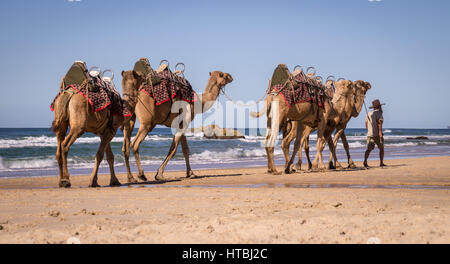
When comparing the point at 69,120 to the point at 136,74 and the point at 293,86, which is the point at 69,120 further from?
the point at 293,86

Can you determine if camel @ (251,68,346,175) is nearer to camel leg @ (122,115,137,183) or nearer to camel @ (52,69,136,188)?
camel leg @ (122,115,137,183)

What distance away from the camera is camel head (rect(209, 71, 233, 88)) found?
1377 cm

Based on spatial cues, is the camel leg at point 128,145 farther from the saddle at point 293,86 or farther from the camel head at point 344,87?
the camel head at point 344,87

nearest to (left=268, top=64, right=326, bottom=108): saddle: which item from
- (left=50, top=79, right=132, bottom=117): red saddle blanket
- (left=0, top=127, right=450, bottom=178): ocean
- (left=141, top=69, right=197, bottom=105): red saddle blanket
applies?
(left=141, top=69, right=197, bottom=105): red saddle blanket

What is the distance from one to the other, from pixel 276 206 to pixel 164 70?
6.67 meters

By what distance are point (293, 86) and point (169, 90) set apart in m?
3.39

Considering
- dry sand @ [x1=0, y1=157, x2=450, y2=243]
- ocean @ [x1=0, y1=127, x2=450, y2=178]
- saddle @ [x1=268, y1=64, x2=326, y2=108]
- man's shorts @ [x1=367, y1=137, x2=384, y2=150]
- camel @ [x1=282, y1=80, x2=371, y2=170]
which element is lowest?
ocean @ [x1=0, y1=127, x2=450, y2=178]

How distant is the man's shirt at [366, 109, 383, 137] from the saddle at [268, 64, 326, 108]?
10.4 ft

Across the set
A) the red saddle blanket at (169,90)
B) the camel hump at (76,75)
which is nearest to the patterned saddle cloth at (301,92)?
the red saddle blanket at (169,90)

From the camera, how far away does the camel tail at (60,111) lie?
10000 mm

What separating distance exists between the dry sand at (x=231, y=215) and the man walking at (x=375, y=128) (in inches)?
238

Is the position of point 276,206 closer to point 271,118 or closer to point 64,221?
point 64,221

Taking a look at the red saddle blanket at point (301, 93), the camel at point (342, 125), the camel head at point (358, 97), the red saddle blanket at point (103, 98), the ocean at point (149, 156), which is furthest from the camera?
the ocean at point (149, 156)

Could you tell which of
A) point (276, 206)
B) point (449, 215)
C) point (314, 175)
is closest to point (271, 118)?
point (314, 175)
